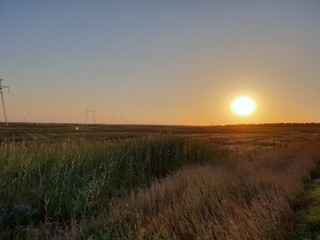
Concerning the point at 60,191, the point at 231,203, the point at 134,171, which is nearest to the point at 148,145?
the point at 134,171

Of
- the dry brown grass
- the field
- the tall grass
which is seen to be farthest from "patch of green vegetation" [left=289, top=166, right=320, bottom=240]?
the tall grass

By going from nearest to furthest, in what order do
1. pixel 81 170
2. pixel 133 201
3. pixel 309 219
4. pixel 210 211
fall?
pixel 309 219
pixel 210 211
pixel 133 201
pixel 81 170

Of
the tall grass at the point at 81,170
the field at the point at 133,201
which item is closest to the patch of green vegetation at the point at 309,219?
the field at the point at 133,201

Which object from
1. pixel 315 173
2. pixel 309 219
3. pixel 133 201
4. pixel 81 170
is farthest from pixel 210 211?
pixel 315 173

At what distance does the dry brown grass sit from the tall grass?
4.89 ft

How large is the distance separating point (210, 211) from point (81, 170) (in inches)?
280

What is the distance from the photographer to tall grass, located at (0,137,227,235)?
34.9 feet

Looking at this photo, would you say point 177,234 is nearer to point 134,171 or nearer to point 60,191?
point 60,191

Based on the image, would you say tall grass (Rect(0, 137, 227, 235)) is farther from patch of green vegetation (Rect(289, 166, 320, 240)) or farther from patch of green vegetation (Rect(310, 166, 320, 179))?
patch of green vegetation (Rect(310, 166, 320, 179))

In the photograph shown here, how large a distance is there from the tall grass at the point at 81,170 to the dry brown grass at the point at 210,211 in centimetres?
149

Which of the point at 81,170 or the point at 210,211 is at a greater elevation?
the point at 81,170

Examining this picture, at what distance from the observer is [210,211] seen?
8.54 metres

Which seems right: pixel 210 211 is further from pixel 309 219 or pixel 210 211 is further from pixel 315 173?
pixel 315 173

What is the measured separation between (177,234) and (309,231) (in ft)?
7.49
